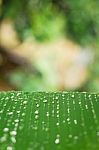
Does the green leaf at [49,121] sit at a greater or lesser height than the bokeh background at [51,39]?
lesser

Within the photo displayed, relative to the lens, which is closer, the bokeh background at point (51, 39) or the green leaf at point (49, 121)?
the green leaf at point (49, 121)

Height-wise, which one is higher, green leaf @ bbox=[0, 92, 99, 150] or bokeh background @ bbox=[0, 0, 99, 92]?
bokeh background @ bbox=[0, 0, 99, 92]

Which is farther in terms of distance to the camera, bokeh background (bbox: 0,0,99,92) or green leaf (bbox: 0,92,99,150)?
bokeh background (bbox: 0,0,99,92)

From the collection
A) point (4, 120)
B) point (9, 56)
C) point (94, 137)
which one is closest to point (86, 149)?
point (94, 137)
